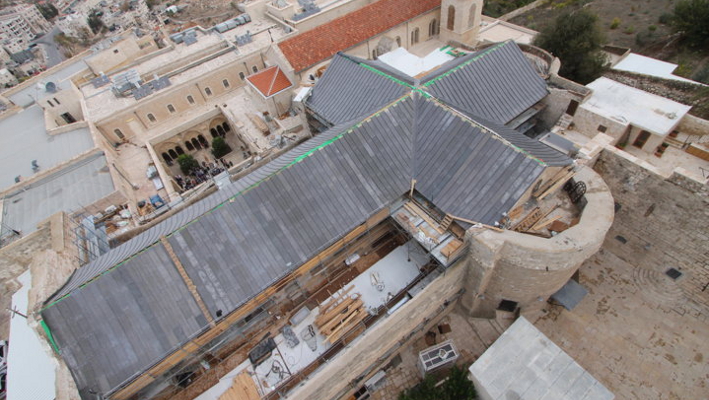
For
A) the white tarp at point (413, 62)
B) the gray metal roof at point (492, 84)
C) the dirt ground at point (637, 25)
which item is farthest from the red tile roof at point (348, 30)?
the dirt ground at point (637, 25)

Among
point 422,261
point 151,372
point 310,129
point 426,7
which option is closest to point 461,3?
point 426,7

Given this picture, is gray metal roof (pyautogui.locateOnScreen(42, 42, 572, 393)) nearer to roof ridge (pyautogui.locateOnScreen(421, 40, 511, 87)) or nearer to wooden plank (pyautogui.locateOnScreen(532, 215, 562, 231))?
roof ridge (pyautogui.locateOnScreen(421, 40, 511, 87))

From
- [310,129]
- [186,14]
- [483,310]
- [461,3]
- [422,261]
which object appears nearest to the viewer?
[422,261]

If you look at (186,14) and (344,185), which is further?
(186,14)

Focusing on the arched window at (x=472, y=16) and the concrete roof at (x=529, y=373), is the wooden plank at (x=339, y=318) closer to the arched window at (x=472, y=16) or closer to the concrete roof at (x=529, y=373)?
the concrete roof at (x=529, y=373)

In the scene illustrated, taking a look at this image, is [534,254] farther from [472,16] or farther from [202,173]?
[202,173]

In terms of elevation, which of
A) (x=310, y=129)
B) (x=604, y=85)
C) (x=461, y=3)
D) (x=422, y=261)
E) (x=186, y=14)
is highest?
(x=186, y=14)

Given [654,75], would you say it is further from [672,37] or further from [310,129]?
[310,129]

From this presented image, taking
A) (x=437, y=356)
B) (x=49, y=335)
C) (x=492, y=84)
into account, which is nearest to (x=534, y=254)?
(x=437, y=356)

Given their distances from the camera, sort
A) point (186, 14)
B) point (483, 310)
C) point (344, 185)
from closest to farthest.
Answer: point (344, 185)
point (483, 310)
point (186, 14)
